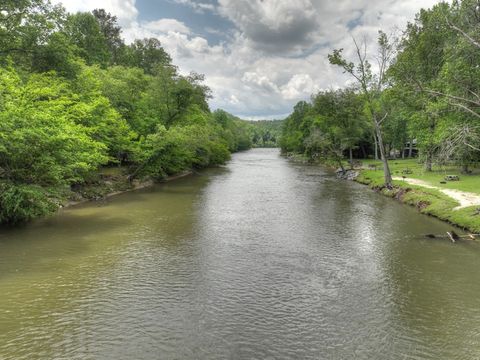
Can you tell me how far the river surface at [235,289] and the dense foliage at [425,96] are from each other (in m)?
6.33

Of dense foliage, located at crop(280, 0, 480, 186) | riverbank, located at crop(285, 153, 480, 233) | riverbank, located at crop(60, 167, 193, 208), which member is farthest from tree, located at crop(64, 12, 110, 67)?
riverbank, located at crop(285, 153, 480, 233)

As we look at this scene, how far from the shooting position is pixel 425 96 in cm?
2439

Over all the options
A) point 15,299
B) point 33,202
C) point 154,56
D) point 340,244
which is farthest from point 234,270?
point 154,56

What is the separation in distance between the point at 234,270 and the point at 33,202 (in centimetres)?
1336

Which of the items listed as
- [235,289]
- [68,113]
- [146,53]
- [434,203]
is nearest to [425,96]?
[434,203]

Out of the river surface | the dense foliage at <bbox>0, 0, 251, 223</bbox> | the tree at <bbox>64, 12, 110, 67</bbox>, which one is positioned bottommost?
the river surface

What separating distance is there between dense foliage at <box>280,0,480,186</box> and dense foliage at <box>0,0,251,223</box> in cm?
2086

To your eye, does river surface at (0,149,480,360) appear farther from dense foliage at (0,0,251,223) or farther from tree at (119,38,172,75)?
tree at (119,38,172,75)

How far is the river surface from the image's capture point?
373 inches

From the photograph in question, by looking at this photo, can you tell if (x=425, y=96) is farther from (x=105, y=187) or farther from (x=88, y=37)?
(x=88, y=37)

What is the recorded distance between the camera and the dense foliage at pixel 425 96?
18.6m

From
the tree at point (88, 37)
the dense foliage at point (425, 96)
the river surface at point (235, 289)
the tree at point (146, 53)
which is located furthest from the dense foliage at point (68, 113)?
the dense foliage at point (425, 96)

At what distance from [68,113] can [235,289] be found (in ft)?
72.2

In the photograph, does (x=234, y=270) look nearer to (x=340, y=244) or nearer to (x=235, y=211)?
(x=340, y=244)
